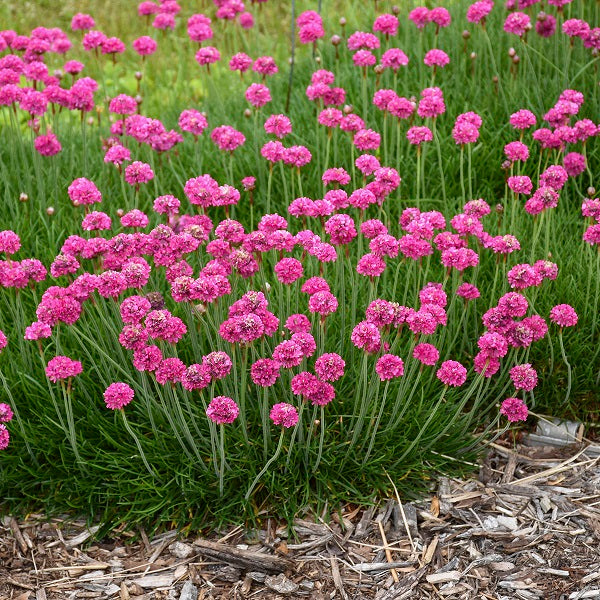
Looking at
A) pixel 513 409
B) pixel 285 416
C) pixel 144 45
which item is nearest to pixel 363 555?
pixel 285 416

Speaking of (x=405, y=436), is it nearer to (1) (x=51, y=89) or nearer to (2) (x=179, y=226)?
(2) (x=179, y=226)

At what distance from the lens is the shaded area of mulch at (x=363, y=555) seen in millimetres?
2949

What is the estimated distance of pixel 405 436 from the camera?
3262 millimetres

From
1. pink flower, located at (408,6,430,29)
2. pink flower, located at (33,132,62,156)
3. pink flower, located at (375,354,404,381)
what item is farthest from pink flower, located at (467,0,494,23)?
pink flower, located at (375,354,404,381)

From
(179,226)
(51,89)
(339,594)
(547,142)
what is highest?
(51,89)

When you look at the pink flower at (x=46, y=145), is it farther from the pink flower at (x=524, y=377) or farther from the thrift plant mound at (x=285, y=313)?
the pink flower at (x=524, y=377)

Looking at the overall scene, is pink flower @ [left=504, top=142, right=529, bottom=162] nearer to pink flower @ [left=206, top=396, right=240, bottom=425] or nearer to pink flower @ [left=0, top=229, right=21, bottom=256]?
pink flower @ [left=206, top=396, right=240, bottom=425]

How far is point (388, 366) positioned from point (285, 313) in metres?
0.90

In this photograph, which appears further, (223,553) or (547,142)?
(547,142)

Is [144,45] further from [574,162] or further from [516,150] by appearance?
[574,162]

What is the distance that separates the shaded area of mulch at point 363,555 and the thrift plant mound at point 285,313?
0.11 metres

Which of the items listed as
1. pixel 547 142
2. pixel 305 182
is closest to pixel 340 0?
pixel 305 182

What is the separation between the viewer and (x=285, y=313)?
365 cm

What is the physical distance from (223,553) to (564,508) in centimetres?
128
